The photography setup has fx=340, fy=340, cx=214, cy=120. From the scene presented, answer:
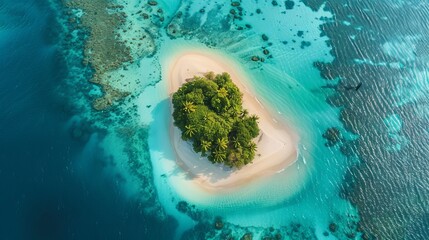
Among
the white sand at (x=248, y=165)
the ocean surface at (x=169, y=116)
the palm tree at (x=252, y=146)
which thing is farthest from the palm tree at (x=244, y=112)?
the ocean surface at (x=169, y=116)

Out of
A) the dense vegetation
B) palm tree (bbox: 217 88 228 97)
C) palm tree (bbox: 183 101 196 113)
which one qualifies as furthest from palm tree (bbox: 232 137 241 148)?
palm tree (bbox: 183 101 196 113)

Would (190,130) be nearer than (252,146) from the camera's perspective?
Yes

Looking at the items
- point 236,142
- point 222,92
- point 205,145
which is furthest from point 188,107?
point 236,142

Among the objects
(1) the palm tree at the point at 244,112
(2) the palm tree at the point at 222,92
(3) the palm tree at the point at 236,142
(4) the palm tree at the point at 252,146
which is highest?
(2) the palm tree at the point at 222,92

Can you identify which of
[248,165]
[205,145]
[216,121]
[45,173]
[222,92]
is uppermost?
[222,92]

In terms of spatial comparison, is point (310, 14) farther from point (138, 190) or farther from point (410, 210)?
point (138, 190)

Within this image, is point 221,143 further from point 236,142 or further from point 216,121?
point 216,121

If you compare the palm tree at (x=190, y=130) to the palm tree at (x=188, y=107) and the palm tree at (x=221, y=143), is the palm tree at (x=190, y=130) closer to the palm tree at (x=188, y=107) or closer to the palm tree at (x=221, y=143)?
the palm tree at (x=188, y=107)
